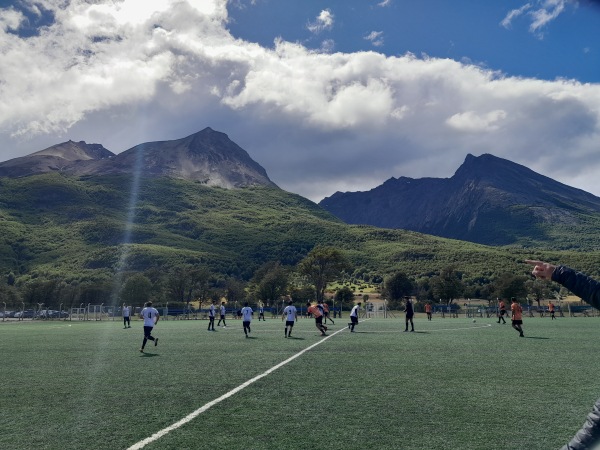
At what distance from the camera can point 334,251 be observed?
10625cm

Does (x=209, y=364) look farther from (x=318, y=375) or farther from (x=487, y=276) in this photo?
(x=487, y=276)

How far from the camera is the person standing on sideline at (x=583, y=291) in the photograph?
4660mm

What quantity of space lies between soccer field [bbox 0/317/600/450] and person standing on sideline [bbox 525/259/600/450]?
2.56 meters

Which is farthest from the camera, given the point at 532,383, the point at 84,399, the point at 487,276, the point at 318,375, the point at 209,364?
the point at 487,276

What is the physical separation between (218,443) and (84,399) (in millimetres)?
4661

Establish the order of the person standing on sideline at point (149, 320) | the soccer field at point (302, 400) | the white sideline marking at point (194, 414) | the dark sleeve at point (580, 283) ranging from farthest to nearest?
the person standing on sideline at point (149, 320)
the soccer field at point (302, 400)
the white sideline marking at point (194, 414)
the dark sleeve at point (580, 283)

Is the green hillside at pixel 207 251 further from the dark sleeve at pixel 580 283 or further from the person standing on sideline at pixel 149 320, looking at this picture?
the dark sleeve at pixel 580 283

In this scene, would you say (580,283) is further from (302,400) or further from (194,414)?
(302,400)

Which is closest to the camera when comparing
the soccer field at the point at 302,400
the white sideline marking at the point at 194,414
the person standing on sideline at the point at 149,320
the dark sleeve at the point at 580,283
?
the dark sleeve at the point at 580,283

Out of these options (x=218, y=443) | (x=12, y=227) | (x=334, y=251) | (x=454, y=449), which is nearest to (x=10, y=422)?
(x=218, y=443)

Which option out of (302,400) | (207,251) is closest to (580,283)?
(302,400)

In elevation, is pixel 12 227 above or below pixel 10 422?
above

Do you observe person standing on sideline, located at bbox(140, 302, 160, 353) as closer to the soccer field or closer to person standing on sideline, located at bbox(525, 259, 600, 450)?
the soccer field

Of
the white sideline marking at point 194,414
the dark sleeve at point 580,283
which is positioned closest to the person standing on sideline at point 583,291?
the dark sleeve at point 580,283
